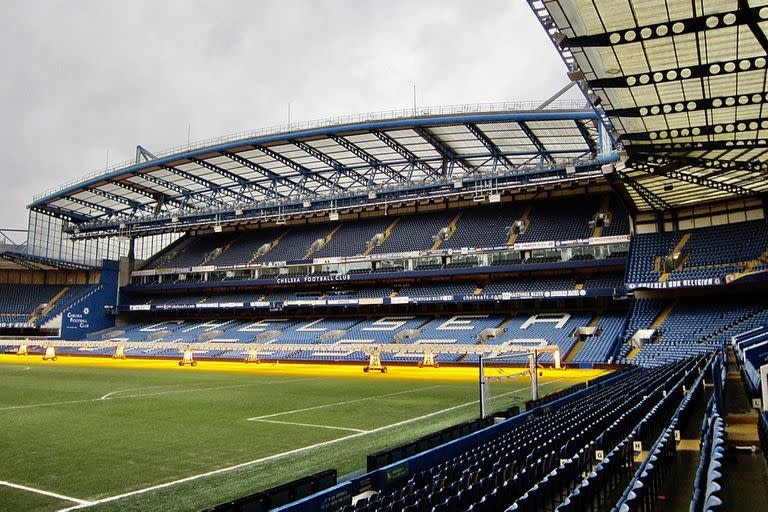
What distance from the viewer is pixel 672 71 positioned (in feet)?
54.3

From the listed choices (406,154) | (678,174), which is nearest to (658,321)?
(678,174)

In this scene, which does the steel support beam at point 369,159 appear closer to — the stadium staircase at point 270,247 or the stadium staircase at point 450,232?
the stadium staircase at point 450,232

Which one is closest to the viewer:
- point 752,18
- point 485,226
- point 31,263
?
point 752,18

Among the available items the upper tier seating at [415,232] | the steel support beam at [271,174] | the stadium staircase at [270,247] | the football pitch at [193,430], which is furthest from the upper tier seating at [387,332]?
the steel support beam at [271,174]

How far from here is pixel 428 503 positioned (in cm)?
645

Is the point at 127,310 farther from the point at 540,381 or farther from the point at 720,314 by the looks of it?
the point at 720,314

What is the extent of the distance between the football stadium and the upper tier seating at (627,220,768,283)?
0.17 meters

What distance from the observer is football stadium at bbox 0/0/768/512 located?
31.9 feet

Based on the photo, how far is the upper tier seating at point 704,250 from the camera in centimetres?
3597

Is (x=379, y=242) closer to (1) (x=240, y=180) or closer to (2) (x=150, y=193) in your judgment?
(1) (x=240, y=180)

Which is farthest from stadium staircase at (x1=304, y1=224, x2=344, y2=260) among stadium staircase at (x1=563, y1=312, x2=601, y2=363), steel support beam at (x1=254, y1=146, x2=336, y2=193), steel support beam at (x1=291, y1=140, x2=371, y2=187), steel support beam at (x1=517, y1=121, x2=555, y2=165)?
stadium staircase at (x1=563, y1=312, x2=601, y2=363)

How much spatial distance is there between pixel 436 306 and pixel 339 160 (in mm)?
16553

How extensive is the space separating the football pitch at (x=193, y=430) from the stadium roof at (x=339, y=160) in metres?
19.6

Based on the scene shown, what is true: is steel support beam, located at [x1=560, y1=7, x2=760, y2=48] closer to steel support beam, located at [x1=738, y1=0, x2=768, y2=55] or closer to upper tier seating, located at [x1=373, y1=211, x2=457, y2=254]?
steel support beam, located at [x1=738, y1=0, x2=768, y2=55]
